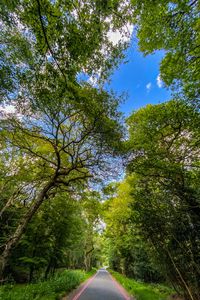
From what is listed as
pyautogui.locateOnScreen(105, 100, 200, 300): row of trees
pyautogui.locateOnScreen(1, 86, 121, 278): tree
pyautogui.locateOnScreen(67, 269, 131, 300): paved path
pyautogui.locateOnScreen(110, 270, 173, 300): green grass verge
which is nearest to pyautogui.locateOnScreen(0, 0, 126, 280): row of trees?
pyautogui.locateOnScreen(1, 86, 121, 278): tree

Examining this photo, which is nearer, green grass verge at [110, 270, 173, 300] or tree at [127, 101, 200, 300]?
tree at [127, 101, 200, 300]

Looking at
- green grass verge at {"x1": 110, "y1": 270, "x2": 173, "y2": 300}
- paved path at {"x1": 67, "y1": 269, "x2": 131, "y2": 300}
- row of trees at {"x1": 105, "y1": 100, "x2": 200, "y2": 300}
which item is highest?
row of trees at {"x1": 105, "y1": 100, "x2": 200, "y2": 300}

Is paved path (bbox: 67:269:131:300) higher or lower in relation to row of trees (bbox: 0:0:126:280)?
lower

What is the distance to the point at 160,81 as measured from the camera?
763cm

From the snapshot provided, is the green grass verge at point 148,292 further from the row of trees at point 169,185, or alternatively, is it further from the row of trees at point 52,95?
the row of trees at point 52,95

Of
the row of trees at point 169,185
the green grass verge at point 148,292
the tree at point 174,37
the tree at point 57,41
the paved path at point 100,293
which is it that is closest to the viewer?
the tree at point 57,41

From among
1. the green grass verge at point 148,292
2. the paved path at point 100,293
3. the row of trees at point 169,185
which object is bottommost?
the paved path at point 100,293

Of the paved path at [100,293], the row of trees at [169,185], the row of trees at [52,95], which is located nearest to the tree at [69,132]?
the row of trees at [52,95]

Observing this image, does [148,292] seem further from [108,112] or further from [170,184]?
[108,112]

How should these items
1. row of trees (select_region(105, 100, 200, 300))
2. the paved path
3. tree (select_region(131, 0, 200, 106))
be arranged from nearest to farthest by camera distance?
tree (select_region(131, 0, 200, 106)), row of trees (select_region(105, 100, 200, 300)), the paved path

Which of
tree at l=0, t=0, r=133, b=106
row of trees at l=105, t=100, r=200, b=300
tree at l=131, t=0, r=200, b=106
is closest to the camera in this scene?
tree at l=0, t=0, r=133, b=106

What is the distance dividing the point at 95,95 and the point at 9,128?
4.18 metres

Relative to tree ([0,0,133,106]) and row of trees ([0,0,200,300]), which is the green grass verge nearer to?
row of trees ([0,0,200,300])

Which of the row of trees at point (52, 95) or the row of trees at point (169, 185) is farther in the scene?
the row of trees at point (169, 185)
